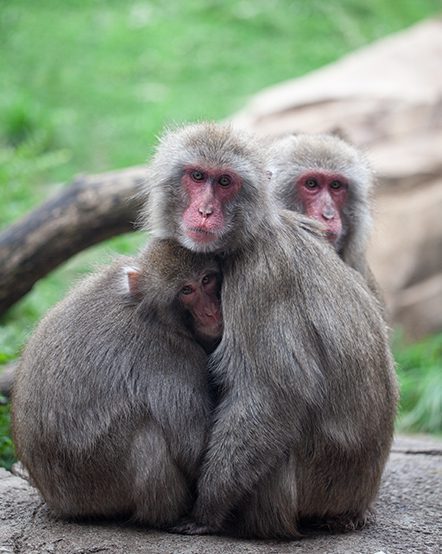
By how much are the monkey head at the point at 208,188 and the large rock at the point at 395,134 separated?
524cm

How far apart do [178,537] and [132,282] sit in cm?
132

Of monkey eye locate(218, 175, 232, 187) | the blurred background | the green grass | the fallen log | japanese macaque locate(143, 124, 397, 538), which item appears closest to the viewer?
Result: japanese macaque locate(143, 124, 397, 538)

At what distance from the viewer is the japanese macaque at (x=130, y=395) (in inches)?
202

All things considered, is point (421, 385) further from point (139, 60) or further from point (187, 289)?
point (139, 60)

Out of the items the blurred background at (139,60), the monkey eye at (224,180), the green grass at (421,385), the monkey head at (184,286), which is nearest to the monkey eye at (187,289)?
the monkey head at (184,286)

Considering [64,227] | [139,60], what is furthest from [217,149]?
[139,60]

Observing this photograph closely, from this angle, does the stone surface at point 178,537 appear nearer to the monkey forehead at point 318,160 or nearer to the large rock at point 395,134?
the monkey forehead at point 318,160

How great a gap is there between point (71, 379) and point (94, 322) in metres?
0.32

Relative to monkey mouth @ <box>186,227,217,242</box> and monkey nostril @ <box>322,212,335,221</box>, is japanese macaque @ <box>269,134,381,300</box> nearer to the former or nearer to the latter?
monkey nostril @ <box>322,212,335,221</box>

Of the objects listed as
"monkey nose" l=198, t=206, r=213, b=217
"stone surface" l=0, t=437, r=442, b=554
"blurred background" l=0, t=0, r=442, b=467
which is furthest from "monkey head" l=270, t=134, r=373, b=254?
"blurred background" l=0, t=0, r=442, b=467

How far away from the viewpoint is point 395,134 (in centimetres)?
1234

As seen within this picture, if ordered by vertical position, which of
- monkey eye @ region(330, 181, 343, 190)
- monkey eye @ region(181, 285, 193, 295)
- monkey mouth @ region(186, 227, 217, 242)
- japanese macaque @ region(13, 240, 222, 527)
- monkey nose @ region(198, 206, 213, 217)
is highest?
monkey eye @ region(330, 181, 343, 190)

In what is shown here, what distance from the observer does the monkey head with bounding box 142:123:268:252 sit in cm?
514

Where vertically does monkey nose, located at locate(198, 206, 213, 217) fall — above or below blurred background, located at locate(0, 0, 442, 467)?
below
